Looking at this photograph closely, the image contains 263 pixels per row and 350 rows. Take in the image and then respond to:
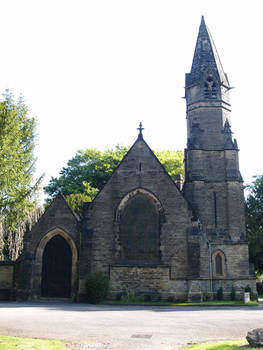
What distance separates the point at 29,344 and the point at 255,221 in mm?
34239

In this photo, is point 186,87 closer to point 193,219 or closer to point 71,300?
point 193,219

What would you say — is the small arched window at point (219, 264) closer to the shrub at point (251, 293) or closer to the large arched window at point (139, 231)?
the shrub at point (251, 293)

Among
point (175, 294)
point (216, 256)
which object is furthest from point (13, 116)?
point (216, 256)

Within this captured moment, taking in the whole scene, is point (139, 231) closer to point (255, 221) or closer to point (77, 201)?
point (77, 201)

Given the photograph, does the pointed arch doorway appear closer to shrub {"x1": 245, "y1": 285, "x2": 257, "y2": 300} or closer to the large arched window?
the large arched window

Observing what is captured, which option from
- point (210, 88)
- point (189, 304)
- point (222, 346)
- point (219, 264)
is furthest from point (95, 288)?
point (210, 88)

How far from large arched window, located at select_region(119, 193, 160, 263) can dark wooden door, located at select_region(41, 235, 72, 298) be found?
367cm

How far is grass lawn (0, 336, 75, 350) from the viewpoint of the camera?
9.00m

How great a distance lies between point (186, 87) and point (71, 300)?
17945 millimetres

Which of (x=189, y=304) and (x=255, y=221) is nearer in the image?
(x=189, y=304)

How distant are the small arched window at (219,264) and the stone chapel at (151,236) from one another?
4 cm

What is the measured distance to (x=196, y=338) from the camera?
1072cm

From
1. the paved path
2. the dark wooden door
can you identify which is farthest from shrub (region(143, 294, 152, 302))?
the paved path

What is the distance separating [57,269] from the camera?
85.3ft
